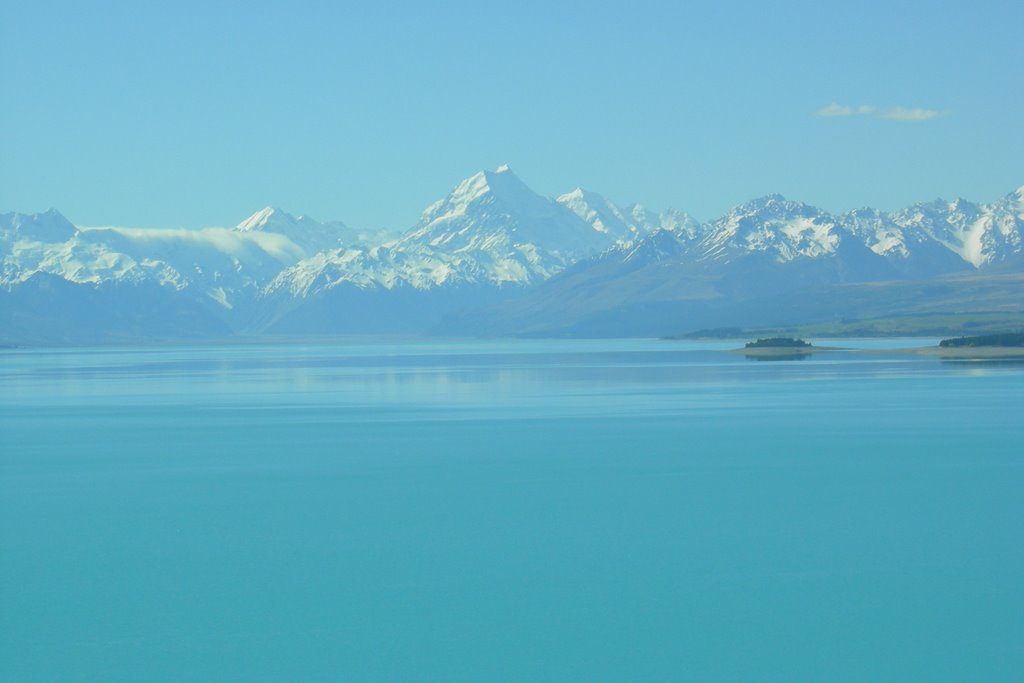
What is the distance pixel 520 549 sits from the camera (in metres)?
31.3

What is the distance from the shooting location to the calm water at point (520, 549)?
23.8 m

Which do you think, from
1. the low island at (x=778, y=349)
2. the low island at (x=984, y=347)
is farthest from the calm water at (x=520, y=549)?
the low island at (x=778, y=349)

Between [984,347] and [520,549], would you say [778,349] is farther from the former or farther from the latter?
[520,549]

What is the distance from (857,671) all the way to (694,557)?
25.7ft

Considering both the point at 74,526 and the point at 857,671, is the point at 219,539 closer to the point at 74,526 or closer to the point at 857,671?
the point at 74,526

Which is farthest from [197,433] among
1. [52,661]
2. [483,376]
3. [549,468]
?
[483,376]

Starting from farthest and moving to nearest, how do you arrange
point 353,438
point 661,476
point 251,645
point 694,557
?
point 353,438
point 661,476
point 694,557
point 251,645

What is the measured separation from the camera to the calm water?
23781 mm

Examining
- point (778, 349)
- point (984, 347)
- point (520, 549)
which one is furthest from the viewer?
point (778, 349)

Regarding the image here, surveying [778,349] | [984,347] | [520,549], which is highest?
[520,549]

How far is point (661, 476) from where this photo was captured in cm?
4225

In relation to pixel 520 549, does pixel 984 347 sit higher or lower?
lower

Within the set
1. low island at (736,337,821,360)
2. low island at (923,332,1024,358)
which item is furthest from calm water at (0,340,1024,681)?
low island at (736,337,821,360)

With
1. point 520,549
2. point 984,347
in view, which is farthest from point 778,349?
point 520,549
